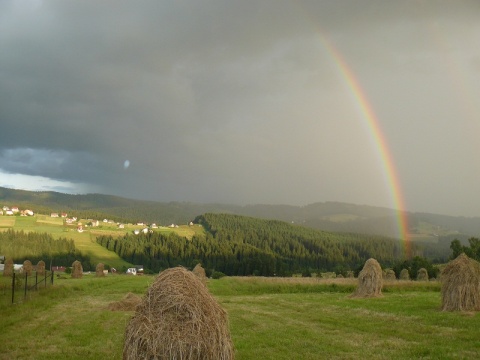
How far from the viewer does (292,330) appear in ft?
65.2

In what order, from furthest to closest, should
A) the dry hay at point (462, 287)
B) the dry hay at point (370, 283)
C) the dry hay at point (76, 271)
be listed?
the dry hay at point (76, 271), the dry hay at point (370, 283), the dry hay at point (462, 287)

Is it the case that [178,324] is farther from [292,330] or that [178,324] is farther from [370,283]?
[370,283]

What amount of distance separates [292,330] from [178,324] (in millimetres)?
11565

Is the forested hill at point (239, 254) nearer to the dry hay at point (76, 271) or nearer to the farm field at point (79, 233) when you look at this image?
the farm field at point (79, 233)

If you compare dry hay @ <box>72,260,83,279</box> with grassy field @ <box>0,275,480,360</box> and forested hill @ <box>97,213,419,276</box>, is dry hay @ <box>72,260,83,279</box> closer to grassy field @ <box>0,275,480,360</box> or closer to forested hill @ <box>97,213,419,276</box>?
grassy field @ <box>0,275,480,360</box>

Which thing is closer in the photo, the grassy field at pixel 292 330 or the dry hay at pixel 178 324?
the dry hay at pixel 178 324

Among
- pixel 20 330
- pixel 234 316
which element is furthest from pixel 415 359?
pixel 20 330

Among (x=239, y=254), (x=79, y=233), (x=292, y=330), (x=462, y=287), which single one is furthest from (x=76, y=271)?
(x=79, y=233)

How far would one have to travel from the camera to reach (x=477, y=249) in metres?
75.9

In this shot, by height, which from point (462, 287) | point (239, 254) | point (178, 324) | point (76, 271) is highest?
point (178, 324)

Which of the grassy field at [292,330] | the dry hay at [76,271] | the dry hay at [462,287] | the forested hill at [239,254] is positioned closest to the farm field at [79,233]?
the forested hill at [239,254]

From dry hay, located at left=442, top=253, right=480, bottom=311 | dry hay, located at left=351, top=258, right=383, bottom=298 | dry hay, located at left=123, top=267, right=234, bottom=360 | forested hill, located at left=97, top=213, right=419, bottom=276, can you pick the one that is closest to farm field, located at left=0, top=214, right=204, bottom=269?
forested hill, located at left=97, top=213, right=419, bottom=276

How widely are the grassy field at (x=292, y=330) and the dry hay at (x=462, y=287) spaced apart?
1.08 meters

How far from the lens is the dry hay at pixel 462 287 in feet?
82.8
